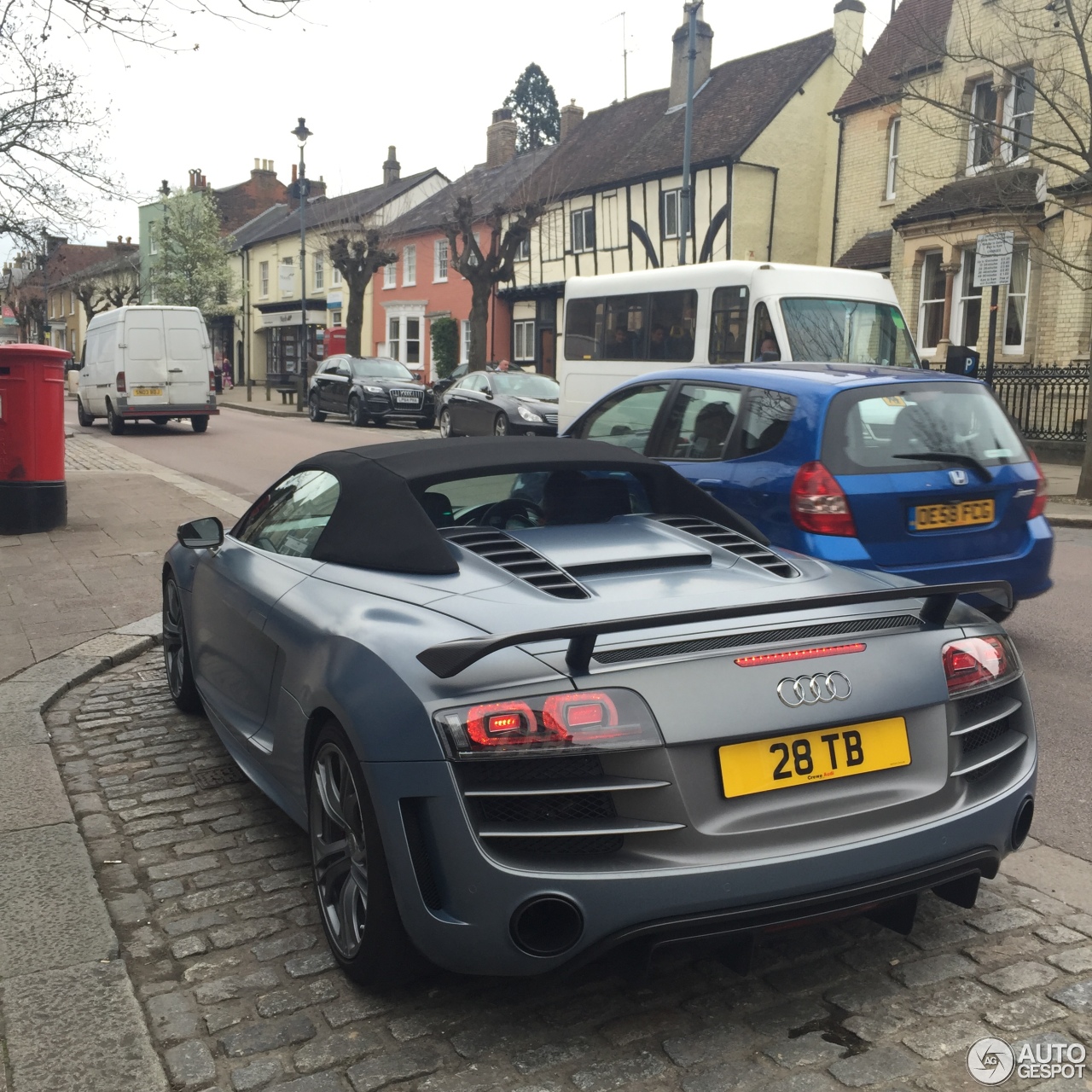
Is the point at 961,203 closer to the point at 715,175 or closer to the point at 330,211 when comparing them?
the point at 715,175

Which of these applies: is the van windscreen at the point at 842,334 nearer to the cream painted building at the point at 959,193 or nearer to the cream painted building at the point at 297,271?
the cream painted building at the point at 959,193

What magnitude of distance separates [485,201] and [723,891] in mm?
44254

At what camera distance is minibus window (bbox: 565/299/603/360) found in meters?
18.6

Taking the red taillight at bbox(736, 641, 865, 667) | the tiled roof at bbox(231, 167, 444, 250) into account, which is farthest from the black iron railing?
the tiled roof at bbox(231, 167, 444, 250)

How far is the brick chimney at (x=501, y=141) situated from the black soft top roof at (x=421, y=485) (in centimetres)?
4706

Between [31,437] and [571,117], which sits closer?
[31,437]

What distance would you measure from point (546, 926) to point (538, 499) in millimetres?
1831

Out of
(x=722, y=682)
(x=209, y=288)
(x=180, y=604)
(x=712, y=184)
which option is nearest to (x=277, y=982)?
(x=722, y=682)

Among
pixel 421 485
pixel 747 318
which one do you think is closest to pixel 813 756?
pixel 421 485

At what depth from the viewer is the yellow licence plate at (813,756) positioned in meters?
2.68

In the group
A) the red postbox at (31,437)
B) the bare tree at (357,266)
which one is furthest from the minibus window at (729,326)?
the bare tree at (357,266)

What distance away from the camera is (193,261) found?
58906 mm

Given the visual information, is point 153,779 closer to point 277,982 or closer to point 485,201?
point 277,982

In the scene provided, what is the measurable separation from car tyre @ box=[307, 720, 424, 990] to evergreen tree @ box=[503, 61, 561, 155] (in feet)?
262
